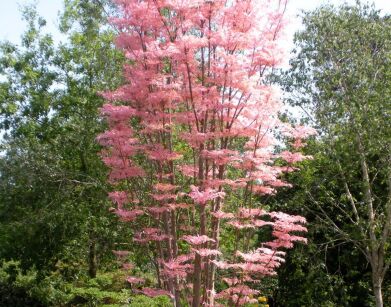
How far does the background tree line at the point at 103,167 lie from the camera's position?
253 inches

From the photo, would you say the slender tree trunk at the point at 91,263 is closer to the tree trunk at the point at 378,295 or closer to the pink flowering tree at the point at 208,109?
the pink flowering tree at the point at 208,109

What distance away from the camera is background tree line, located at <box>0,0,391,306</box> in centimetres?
643

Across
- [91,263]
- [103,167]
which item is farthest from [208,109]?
[91,263]

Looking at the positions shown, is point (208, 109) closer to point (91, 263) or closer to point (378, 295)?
point (378, 295)

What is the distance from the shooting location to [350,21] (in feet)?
22.0

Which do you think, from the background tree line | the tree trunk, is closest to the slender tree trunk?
the background tree line

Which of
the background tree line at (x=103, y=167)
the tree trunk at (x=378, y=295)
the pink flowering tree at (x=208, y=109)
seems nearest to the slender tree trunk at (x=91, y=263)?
the background tree line at (x=103, y=167)

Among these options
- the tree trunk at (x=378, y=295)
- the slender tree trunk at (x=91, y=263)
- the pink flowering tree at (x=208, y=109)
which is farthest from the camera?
the slender tree trunk at (x=91, y=263)

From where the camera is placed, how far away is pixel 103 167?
750cm

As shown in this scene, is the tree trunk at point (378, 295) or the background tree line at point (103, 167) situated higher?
the background tree line at point (103, 167)

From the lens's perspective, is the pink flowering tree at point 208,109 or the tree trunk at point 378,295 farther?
the tree trunk at point 378,295

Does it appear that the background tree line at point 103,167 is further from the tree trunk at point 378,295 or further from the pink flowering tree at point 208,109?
the pink flowering tree at point 208,109

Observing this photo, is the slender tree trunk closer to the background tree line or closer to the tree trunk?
the background tree line

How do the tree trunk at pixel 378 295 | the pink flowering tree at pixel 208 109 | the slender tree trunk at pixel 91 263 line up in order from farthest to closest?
the slender tree trunk at pixel 91 263 → the tree trunk at pixel 378 295 → the pink flowering tree at pixel 208 109
